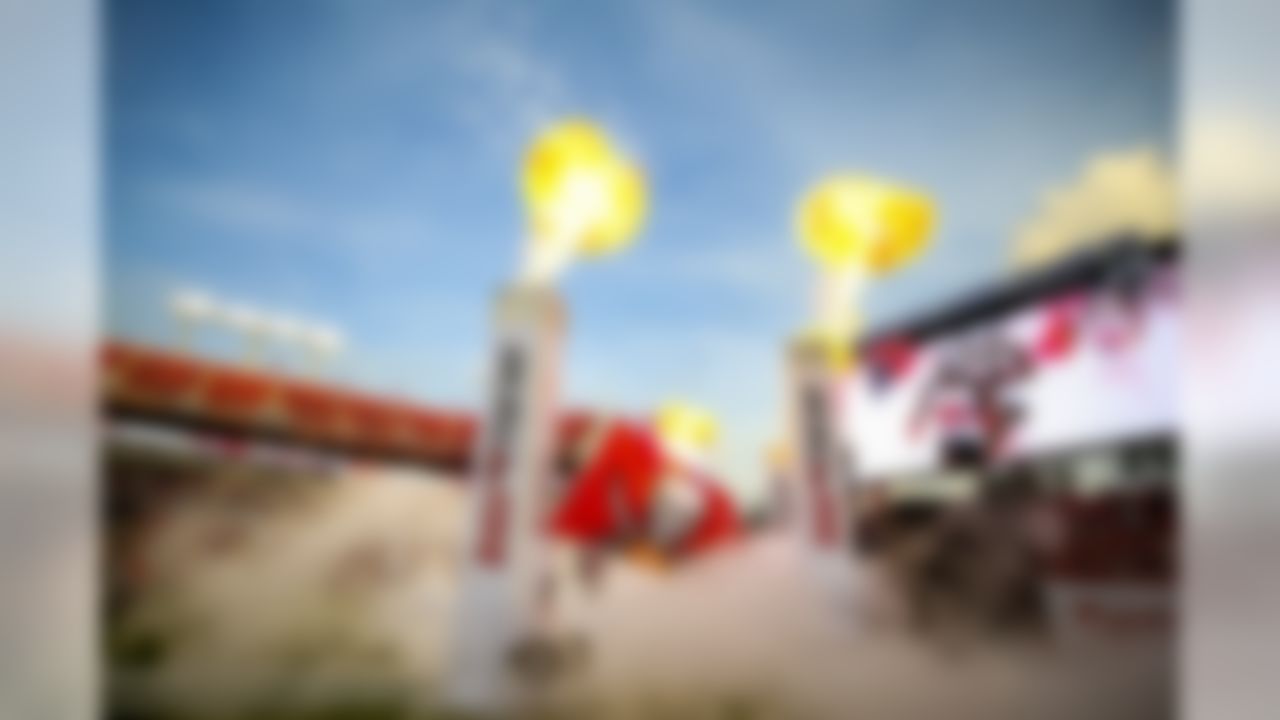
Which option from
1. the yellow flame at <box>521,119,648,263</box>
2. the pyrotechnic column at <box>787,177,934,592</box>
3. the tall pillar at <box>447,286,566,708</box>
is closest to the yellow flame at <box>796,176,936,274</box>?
the pyrotechnic column at <box>787,177,934,592</box>

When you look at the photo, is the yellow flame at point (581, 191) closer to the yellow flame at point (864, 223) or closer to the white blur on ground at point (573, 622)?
the yellow flame at point (864, 223)

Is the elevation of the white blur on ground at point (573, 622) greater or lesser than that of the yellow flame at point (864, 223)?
lesser

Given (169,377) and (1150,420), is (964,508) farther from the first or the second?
(169,377)

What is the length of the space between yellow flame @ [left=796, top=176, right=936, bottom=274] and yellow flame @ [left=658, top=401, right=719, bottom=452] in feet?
0.68

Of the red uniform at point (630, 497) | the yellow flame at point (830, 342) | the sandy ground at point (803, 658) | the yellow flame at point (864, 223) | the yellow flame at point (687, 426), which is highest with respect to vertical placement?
the yellow flame at point (864, 223)

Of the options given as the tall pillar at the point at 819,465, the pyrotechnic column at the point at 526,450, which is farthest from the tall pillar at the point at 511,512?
the tall pillar at the point at 819,465

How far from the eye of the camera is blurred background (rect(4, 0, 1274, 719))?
1287 millimetres

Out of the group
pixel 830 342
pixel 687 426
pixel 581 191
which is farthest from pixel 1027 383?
pixel 581 191

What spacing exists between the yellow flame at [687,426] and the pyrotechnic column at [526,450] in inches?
4.7

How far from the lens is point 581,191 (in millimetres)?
1302

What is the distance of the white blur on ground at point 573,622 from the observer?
4.25ft

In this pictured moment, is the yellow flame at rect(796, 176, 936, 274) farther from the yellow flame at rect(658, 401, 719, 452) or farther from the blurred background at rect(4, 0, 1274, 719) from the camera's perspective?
the yellow flame at rect(658, 401, 719, 452)

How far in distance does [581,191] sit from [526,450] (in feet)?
0.93

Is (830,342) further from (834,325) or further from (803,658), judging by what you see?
(803,658)
